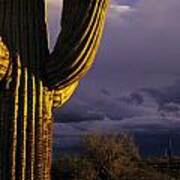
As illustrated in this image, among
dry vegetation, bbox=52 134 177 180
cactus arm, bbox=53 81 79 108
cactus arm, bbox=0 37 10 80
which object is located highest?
cactus arm, bbox=0 37 10 80

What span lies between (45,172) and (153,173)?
24685 millimetres

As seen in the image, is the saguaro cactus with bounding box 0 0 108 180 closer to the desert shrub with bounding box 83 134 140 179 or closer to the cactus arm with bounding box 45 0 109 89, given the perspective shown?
the cactus arm with bounding box 45 0 109 89

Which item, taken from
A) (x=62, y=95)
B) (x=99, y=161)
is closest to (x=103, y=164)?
(x=99, y=161)

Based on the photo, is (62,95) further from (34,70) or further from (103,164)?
(103,164)

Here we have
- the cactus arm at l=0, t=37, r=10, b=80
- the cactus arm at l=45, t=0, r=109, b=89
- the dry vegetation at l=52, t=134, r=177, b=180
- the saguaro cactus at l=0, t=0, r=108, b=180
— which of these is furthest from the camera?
the dry vegetation at l=52, t=134, r=177, b=180

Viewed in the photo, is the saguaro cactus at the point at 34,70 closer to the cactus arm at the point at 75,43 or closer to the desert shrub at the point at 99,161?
the cactus arm at the point at 75,43

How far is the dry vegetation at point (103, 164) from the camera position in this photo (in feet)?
103

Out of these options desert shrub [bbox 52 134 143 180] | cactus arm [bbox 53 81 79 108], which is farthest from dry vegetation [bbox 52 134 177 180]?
cactus arm [bbox 53 81 79 108]

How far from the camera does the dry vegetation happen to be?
103 feet

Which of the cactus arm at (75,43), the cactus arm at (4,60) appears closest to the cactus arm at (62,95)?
the cactus arm at (75,43)

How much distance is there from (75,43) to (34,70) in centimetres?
49

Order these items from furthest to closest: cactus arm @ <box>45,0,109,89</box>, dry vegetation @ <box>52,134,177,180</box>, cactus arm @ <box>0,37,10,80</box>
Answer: dry vegetation @ <box>52,134,177,180</box>
cactus arm @ <box>45,0,109,89</box>
cactus arm @ <box>0,37,10,80</box>

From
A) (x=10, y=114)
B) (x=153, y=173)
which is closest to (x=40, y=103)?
(x=10, y=114)

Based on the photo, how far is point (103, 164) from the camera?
1270 inches
